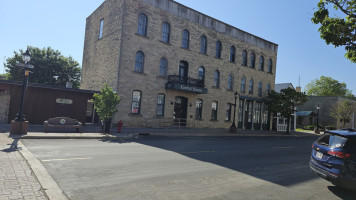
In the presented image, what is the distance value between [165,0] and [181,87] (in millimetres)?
8386

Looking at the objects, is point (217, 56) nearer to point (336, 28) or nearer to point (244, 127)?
point (244, 127)

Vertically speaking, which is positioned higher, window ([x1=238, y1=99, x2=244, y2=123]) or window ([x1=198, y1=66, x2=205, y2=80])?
window ([x1=198, y1=66, x2=205, y2=80])

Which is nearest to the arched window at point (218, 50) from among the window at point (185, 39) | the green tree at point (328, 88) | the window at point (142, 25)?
the window at point (185, 39)

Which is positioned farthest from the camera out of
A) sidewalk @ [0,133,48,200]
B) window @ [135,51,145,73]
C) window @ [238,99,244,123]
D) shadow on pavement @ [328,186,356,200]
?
window @ [238,99,244,123]

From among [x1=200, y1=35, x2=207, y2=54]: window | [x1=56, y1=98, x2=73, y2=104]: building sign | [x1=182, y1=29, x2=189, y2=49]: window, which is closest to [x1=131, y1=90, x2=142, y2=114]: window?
[x1=56, y1=98, x2=73, y2=104]: building sign

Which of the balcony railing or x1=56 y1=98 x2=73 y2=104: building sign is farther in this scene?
the balcony railing

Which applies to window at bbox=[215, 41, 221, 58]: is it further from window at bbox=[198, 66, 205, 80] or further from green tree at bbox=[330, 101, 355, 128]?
green tree at bbox=[330, 101, 355, 128]

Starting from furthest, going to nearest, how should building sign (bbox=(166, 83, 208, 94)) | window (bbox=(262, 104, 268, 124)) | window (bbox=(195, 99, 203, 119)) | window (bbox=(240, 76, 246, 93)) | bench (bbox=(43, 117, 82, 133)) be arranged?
window (bbox=(262, 104, 268, 124)) → window (bbox=(240, 76, 246, 93)) → window (bbox=(195, 99, 203, 119)) → building sign (bbox=(166, 83, 208, 94)) → bench (bbox=(43, 117, 82, 133))

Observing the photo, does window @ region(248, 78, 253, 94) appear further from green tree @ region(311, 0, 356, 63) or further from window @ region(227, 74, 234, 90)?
green tree @ region(311, 0, 356, 63)

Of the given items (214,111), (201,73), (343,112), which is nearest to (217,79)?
(201,73)

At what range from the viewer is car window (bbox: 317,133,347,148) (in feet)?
20.6

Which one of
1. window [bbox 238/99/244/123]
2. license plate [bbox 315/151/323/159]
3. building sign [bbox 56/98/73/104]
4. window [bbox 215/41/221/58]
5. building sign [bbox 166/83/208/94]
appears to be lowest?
license plate [bbox 315/151/323/159]

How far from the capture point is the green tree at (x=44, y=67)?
3781 centimetres

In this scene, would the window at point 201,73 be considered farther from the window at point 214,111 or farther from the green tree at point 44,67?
the green tree at point 44,67
